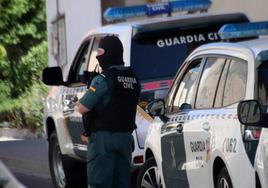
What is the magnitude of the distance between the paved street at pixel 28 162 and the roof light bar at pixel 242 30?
5.42 meters

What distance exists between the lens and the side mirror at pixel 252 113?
20.6ft

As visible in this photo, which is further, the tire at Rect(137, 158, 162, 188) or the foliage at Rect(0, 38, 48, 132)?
the foliage at Rect(0, 38, 48, 132)

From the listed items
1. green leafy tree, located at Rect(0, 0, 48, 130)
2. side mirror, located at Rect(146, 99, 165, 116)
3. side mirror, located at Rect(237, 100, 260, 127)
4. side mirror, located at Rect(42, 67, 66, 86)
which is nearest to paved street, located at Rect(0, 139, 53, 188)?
side mirror, located at Rect(42, 67, 66, 86)

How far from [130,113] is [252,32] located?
4.30 ft

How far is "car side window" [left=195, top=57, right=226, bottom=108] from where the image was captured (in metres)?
7.75

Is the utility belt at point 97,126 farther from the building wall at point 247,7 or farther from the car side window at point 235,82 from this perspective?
the building wall at point 247,7

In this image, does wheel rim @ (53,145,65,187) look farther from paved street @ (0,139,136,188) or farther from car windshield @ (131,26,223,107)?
car windshield @ (131,26,223,107)

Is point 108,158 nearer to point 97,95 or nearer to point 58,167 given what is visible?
point 97,95

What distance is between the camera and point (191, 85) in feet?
27.7

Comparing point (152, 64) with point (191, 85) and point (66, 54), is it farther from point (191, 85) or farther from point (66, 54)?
point (66, 54)

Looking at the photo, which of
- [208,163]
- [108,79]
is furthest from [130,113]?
[208,163]

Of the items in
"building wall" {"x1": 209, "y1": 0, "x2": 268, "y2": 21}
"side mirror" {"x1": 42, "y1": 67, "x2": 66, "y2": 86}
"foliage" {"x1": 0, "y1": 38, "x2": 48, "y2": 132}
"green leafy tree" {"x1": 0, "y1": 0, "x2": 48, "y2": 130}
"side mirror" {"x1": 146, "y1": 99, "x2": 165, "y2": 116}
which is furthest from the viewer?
"green leafy tree" {"x1": 0, "y1": 0, "x2": 48, "y2": 130}

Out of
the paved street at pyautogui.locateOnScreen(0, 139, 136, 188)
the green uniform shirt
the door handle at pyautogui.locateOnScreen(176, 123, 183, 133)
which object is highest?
the green uniform shirt

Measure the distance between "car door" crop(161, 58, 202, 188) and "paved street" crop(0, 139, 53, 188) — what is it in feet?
15.6
